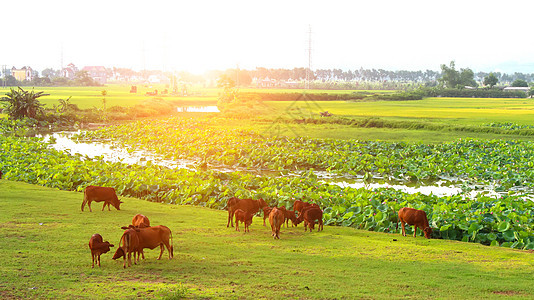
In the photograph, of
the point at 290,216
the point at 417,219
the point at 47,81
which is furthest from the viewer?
the point at 47,81

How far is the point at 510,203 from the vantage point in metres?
13.0

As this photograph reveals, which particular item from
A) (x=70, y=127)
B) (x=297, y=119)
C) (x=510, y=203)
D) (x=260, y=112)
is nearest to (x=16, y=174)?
(x=510, y=203)

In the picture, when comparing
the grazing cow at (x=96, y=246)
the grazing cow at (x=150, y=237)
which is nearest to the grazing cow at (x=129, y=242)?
the grazing cow at (x=150, y=237)

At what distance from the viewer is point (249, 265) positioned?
7793mm

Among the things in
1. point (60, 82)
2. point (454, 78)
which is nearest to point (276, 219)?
A: point (454, 78)

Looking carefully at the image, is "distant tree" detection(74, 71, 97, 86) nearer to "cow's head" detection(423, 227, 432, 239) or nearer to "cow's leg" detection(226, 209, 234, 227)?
"cow's leg" detection(226, 209, 234, 227)

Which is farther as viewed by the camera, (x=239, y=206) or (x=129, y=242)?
(x=239, y=206)

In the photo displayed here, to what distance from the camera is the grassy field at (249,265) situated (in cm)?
656

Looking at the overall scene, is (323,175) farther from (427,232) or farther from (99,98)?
(99,98)

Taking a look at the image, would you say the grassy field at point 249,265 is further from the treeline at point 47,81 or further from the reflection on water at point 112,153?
the treeline at point 47,81

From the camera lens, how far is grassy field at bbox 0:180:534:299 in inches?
258

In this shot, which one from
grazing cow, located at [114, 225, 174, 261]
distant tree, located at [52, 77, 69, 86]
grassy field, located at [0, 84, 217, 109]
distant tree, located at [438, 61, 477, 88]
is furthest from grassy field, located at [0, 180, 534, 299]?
distant tree, located at [52, 77, 69, 86]

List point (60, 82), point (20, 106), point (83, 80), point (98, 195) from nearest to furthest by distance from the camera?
point (98, 195) < point (20, 106) < point (60, 82) < point (83, 80)

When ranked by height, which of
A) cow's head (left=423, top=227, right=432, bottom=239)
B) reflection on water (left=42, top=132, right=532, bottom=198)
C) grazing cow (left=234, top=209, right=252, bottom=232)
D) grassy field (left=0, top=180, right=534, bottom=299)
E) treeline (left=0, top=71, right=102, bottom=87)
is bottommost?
→ reflection on water (left=42, top=132, right=532, bottom=198)
